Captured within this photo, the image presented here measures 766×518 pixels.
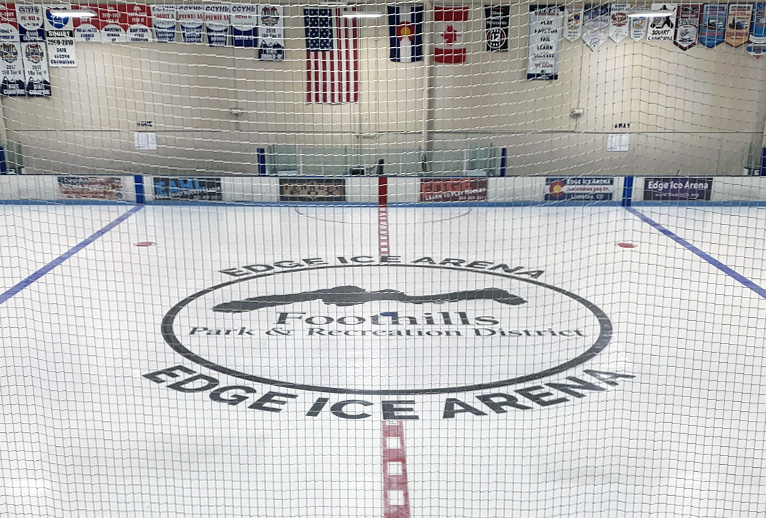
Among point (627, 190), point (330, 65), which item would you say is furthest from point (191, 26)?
point (627, 190)

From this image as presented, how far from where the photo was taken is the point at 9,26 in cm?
1202

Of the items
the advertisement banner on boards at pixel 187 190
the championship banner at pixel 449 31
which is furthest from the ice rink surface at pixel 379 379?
the championship banner at pixel 449 31

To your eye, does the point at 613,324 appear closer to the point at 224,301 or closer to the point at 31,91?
the point at 224,301

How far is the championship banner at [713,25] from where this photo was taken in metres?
12.2

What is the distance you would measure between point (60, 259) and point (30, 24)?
7.07 m

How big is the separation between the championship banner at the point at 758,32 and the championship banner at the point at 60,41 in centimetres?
1320

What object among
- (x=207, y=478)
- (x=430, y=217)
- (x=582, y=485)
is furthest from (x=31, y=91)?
(x=582, y=485)

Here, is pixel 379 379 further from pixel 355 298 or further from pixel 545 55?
pixel 545 55

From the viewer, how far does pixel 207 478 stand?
314cm

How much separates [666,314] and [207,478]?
431cm

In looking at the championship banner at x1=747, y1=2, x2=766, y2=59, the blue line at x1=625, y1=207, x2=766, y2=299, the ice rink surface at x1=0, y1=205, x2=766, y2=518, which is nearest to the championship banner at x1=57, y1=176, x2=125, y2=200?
the ice rink surface at x1=0, y1=205, x2=766, y2=518

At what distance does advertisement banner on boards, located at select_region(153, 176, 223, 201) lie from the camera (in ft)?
37.7

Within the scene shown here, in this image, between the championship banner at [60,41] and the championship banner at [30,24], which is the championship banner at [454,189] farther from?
the championship banner at [30,24]

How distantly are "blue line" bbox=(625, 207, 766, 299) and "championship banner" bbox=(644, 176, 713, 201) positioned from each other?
1108mm
